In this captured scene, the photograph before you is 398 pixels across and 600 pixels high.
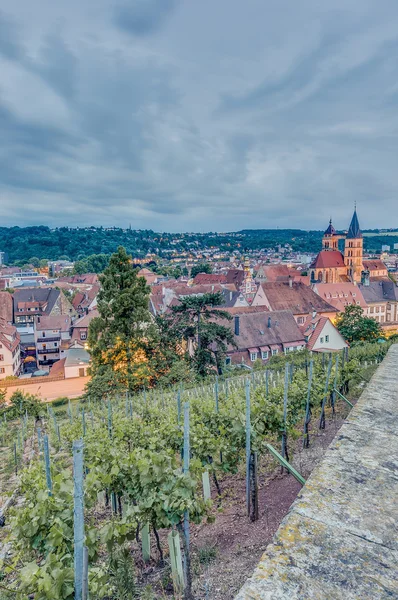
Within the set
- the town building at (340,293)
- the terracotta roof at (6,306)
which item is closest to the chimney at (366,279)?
the town building at (340,293)

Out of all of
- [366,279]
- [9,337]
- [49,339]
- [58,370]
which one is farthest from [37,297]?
[366,279]

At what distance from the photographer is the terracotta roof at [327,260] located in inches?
3182

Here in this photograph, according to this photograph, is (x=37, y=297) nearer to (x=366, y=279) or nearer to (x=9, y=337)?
(x=9, y=337)

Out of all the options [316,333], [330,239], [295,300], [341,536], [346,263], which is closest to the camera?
[341,536]

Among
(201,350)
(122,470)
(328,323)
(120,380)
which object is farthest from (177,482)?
(328,323)

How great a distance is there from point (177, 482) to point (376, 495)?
2033 millimetres

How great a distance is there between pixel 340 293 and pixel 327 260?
971 inches

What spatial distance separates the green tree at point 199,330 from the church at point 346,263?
5792 cm

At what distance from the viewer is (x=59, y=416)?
2044cm

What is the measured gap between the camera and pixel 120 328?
21.6 metres

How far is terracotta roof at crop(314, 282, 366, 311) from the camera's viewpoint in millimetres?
57625

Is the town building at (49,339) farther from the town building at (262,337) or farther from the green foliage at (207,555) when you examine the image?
the green foliage at (207,555)

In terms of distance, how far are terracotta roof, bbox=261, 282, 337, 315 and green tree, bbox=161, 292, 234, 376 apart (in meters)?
26.1

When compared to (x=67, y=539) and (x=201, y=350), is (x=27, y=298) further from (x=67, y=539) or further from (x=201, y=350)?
(x=67, y=539)
